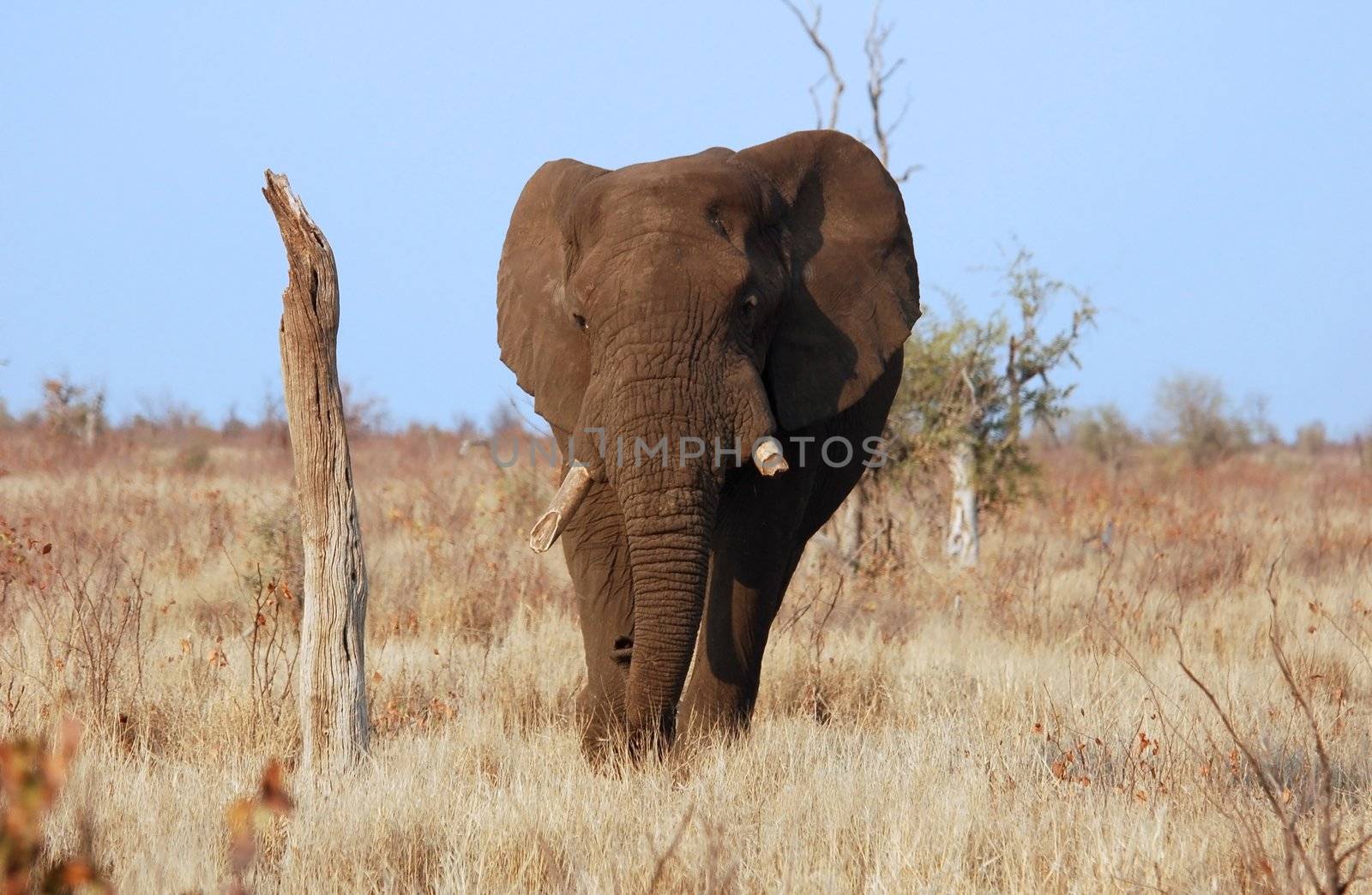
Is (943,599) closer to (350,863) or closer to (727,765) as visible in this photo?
(727,765)

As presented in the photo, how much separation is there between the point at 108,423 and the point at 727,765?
2940cm

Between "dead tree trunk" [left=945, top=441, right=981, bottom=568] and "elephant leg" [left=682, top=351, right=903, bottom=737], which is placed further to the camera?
"dead tree trunk" [left=945, top=441, right=981, bottom=568]

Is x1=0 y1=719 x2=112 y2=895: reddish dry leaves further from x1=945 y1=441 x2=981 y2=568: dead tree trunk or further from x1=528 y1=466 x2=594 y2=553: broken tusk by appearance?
x1=945 y1=441 x2=981 y2=568: dead tree trunk

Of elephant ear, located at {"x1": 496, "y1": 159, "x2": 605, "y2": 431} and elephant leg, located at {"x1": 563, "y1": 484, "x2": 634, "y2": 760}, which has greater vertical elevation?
elephant ear, located at {"x1": 496, "y1": 159, "x2": 605, "y2": 431}

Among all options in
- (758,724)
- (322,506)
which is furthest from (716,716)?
(322,506)

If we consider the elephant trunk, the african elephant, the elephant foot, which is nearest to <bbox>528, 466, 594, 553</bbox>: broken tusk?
the african elephant

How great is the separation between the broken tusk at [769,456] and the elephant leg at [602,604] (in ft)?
2.66

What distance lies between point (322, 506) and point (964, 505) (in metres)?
8.91

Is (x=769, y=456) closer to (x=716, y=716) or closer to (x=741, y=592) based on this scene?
(x=741, y=592)

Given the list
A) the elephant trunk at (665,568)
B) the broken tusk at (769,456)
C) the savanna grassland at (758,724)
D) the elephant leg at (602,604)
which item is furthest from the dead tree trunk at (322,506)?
the broken tusk at (769,456)

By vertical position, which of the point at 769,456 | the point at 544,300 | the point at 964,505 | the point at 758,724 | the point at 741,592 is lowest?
the point at 758,724

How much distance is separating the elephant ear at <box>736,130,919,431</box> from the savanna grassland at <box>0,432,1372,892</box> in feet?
5.03

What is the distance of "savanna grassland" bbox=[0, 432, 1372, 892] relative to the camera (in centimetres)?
455

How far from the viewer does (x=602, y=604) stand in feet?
20.2
